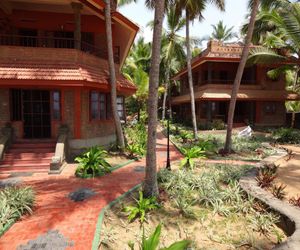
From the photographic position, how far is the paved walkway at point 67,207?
5.75 m

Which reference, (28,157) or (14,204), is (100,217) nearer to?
(14,204)

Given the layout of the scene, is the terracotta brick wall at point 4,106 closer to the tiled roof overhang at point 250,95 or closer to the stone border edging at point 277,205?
the stone border edging at point 277,205

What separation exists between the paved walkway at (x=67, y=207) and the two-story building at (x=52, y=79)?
3.07 meters

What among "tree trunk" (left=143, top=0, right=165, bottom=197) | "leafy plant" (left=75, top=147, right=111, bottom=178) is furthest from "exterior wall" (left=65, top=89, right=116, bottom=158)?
"tree trunk" (left=143, top=0, right=165, bottom=197)

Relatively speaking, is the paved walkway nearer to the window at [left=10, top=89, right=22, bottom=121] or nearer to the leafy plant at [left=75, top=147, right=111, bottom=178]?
the leafy plant at [left=75, top=147, right=111, bottom=178]

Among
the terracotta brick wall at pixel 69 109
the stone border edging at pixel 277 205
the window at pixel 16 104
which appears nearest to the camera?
the stone border edging at pixel 277 205

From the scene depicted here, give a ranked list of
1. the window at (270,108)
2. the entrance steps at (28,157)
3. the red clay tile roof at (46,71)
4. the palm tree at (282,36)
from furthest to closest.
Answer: the window at (270,108)
the palm tree at (282,36)
the red clay tile roof at (46,71)
the entrance steps at (28,157)

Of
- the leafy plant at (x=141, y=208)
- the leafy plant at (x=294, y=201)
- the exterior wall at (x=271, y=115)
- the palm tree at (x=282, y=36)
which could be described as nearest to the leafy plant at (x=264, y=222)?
the leafy plant at (x=294, y=201)

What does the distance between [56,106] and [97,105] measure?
2.07m

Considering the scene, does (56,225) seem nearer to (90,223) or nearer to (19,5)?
(90,223)

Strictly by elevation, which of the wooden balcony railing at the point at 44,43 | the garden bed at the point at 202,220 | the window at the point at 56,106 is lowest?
the garden bed at the point at 202,220

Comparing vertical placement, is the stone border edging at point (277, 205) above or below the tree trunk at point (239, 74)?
below

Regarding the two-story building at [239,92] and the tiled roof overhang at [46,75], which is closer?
the tiled roof overhang at [46,75]

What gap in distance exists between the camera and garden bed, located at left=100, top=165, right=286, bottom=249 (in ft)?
19.5
